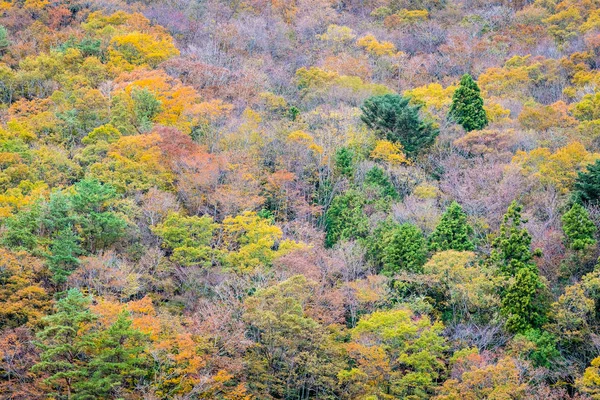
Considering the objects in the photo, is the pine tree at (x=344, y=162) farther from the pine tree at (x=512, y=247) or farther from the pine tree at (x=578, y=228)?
the pine tree at (x=578, y=228)

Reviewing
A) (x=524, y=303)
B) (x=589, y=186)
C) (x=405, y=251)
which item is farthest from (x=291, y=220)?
(x=589, y=186)

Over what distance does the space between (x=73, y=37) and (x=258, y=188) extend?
862 inches

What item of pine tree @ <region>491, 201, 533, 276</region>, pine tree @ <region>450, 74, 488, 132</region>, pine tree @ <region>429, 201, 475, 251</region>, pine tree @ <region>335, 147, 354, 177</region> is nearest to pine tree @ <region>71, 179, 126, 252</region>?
pine tree @ <region>335, 147, 354, 177</region>

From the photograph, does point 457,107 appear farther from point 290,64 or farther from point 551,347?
point 551,347

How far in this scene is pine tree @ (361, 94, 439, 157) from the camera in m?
45.1

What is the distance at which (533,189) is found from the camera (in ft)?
127

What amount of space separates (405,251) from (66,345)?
15109 millimetres

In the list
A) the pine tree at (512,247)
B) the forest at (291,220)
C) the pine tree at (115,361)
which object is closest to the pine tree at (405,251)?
the forest at (291,220)

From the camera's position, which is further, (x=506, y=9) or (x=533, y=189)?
(x=506, y=9)

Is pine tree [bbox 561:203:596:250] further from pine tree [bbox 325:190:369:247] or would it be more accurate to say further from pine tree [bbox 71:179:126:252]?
pine tree [bbox 71:179:126:252]

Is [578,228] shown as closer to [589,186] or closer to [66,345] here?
[589,186]

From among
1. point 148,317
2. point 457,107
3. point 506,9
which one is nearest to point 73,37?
point 457,107

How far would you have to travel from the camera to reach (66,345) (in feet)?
91.1

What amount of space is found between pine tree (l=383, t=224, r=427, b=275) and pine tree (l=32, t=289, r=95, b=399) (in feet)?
43.9
